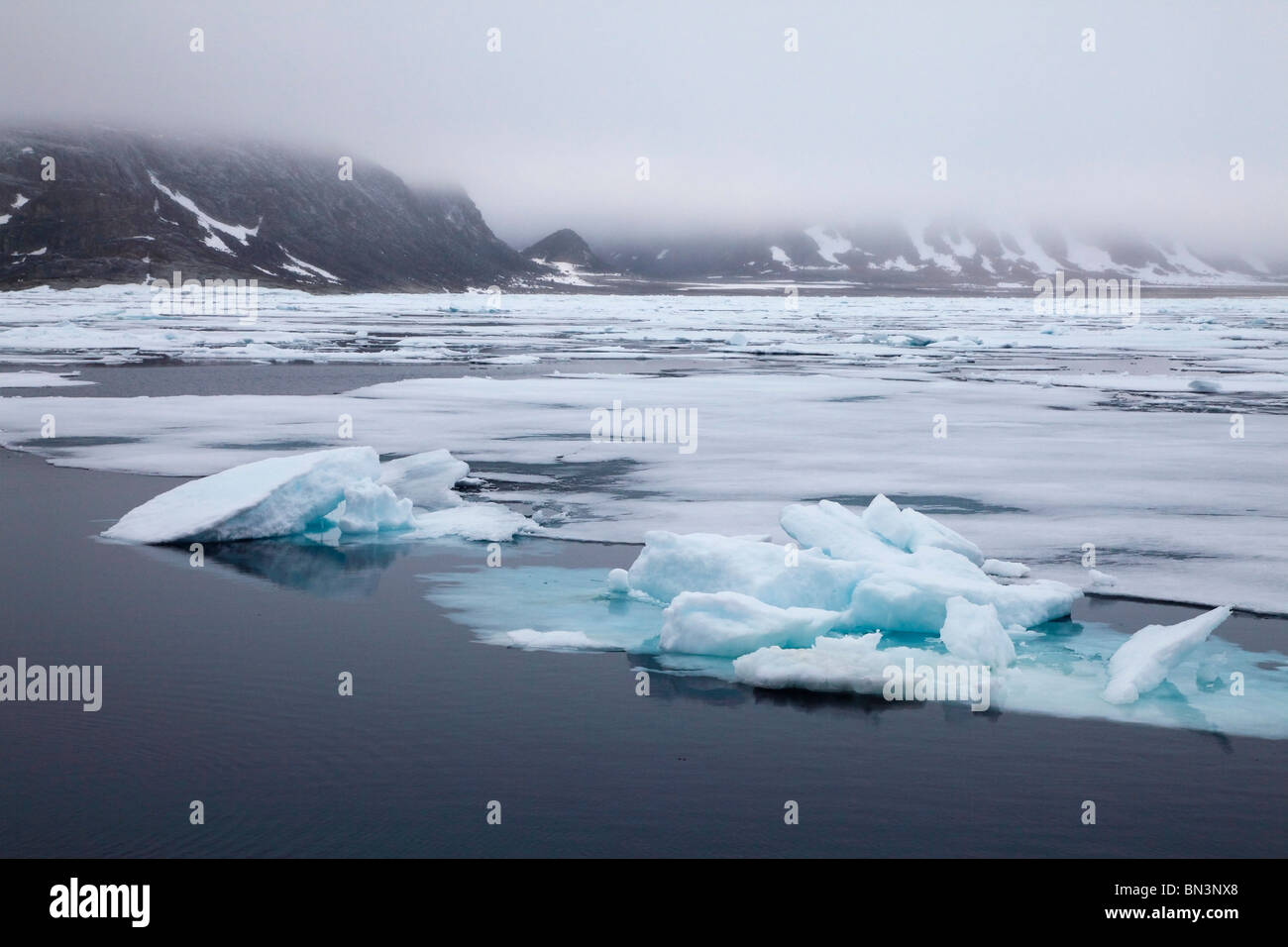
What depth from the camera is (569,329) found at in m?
47.3

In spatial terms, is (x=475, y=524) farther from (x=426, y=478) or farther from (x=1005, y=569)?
(x=1005, y=569)

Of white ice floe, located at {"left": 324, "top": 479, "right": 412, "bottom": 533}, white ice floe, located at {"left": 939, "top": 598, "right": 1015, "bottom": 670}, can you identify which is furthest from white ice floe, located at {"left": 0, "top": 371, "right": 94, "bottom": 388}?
white ice floe, located at {"left": 939, "top": 598, "right": 1015, "bottom": 670}

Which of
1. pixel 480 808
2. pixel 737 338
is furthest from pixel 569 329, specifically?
pixel 480 808

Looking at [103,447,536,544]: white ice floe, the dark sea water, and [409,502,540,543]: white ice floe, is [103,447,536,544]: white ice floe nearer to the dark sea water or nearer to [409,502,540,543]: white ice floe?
[409,502,540,543]: white ice floe

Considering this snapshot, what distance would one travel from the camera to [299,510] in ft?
32.0

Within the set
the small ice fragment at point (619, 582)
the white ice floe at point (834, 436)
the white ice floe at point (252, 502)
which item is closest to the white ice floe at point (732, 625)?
the small ice fragment at point (619, 582)

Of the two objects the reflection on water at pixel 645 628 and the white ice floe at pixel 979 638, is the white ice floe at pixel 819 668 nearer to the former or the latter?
the reflection on water at pixel 645 628

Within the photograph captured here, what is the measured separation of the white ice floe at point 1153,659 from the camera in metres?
6.07

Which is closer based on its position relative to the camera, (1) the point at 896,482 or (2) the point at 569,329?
(1) the point at 896,482

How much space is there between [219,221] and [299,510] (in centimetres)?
14175

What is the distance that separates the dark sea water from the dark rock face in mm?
100951

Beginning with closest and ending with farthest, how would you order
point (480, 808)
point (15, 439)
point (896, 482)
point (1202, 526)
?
point (480, 808)
point (1202, 526)
point (896, 482)
point (15, 439)
